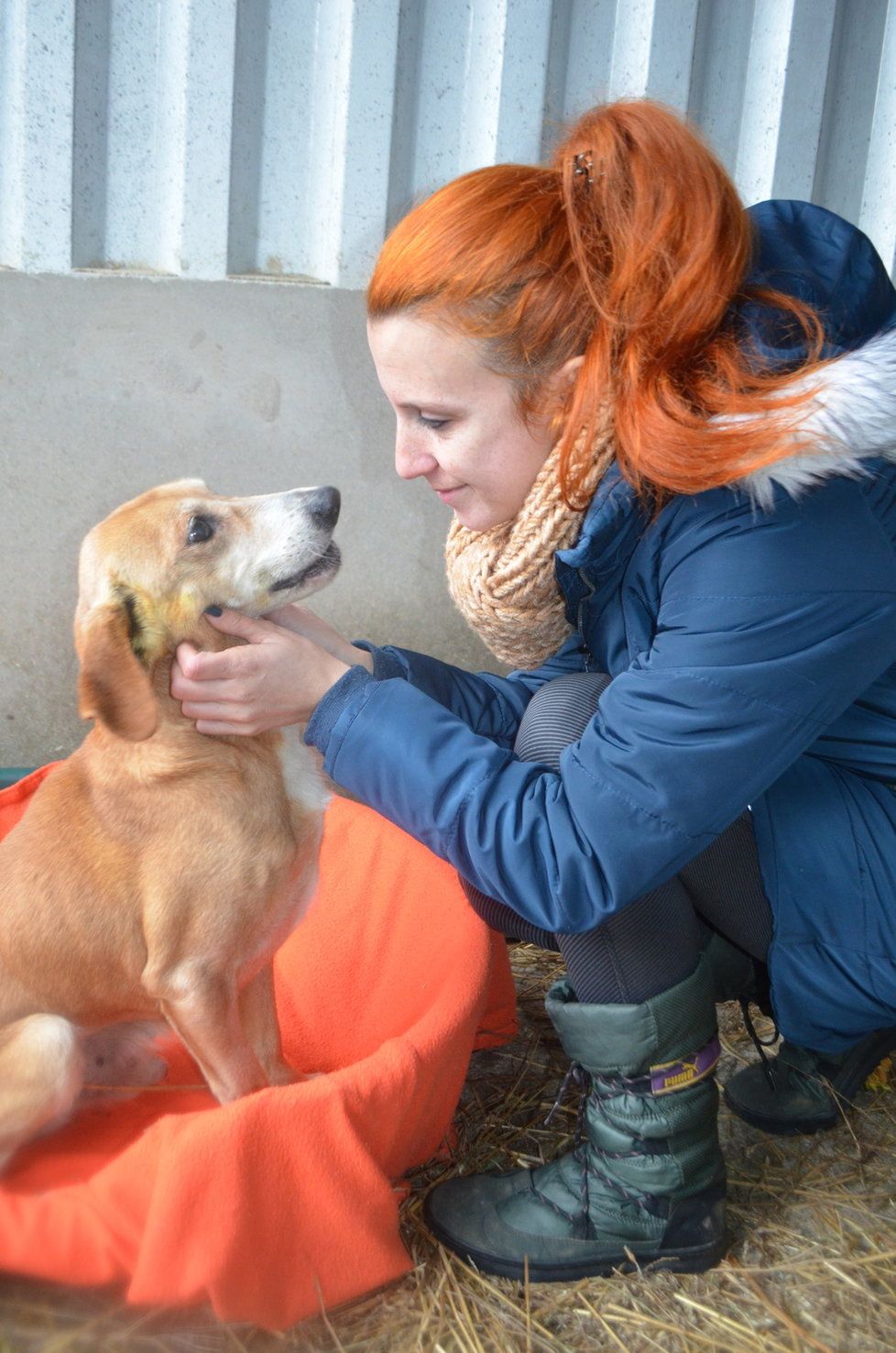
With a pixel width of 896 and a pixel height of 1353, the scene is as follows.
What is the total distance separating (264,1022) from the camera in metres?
2.06

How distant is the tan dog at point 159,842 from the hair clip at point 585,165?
626 mm

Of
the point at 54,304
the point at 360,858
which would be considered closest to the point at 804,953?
the point at 360,858

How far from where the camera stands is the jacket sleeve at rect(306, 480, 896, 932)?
4.89ft

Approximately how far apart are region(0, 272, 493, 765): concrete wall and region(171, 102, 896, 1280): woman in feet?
4.73

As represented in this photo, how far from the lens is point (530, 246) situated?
1.61 m

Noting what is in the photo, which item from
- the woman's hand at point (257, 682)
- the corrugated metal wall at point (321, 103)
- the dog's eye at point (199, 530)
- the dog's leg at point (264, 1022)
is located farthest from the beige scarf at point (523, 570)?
the corrugated metal wall at point (321, 103)

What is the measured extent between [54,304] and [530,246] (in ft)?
5.91

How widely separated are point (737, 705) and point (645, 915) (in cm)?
41

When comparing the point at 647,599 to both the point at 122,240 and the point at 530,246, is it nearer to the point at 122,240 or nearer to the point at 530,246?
the point at 530,246

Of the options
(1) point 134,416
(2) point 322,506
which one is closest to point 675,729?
(2) point 322,506

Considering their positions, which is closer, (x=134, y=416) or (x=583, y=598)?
(x=583, y=598)

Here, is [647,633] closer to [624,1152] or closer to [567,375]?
[567,375]

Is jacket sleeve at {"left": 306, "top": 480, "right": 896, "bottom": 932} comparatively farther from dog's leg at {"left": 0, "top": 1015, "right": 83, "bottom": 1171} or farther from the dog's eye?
dog's leg at {"left": 0, "top": 1015, "right": 83, "bottom": 1171}

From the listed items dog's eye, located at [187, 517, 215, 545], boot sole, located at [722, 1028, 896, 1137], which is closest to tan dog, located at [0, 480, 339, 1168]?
dog's eye, located at [187, 517, 215, 545]
